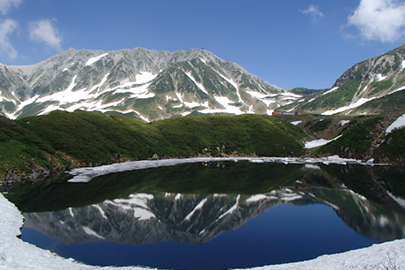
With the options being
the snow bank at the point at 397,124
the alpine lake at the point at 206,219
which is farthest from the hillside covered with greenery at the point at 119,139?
the snow bank at the point at 397,124

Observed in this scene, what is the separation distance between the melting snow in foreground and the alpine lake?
5.56 feet

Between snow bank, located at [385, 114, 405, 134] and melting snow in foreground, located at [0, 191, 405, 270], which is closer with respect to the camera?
melting snow in foreground, located at [0, 191, 405, 270]

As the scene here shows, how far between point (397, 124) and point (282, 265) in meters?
102

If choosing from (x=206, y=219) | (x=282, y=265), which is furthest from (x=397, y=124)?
(x=282, y=265)

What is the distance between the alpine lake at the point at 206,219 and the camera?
24.5m

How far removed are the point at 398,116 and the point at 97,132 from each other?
117945 mm

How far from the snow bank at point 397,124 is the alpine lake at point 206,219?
43407 millimetres

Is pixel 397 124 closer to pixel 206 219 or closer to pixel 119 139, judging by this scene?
pixel 206 219

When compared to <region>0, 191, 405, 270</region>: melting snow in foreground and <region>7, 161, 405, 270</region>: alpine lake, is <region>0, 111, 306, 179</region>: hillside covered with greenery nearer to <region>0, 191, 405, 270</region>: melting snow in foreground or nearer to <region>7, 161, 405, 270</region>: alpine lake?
<region>7, 161, 405, 270</region>: alpine lake

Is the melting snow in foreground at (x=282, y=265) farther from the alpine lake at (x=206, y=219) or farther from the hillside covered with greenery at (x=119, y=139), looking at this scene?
the hillside covered with greenery at (x=119, y=139)

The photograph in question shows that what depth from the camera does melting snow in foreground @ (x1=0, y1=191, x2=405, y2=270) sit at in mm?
18500

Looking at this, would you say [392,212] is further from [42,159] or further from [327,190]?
[42,159]

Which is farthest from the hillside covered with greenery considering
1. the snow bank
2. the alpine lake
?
the snow bank

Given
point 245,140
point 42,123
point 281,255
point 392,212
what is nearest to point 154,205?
point 281,255
